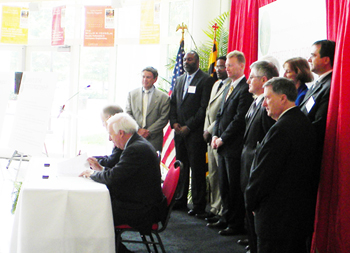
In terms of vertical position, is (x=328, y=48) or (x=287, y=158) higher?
(x=328, y=48)

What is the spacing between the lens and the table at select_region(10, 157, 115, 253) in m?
2.31

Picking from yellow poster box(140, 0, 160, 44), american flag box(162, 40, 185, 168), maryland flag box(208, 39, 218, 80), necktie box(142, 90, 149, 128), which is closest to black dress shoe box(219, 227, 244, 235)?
necktie box(142, 90, 149, 128)

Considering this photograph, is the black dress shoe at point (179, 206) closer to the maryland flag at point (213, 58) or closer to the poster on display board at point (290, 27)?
the maryland flag at point (213, 58)

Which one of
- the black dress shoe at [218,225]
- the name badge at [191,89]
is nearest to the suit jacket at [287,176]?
the black dress shoe at [218,225]

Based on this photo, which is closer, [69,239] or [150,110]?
[69,239]

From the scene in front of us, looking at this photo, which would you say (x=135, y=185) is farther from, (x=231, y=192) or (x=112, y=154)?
(x=231, y=192)

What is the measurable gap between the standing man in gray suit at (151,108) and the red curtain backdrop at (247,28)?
109 cm

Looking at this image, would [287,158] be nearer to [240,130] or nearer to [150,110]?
[240,130]

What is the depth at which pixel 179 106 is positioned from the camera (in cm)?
454

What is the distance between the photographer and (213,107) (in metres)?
4.16

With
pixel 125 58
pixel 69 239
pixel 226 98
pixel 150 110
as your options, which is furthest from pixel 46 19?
pixel 69 239

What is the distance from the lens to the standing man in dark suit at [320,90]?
2689 mm

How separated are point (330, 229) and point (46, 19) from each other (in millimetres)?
7115

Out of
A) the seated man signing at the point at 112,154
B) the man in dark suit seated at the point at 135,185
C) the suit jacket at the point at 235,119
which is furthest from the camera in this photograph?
the suit jacket at the point at 235,119
